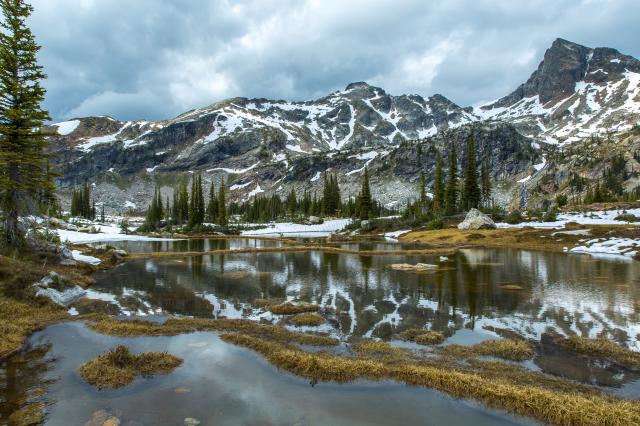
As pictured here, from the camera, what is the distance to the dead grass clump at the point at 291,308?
885 inches

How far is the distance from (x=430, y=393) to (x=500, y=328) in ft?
29.0

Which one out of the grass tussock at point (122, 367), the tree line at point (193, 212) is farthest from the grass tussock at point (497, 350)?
the tree line at point (193, 212)

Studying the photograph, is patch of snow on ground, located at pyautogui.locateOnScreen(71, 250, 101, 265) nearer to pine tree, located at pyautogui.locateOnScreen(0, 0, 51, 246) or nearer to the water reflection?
pine tree, located at pyautogui.locateOnScreen(0, 0, 51, 246)

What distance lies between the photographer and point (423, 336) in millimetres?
17344

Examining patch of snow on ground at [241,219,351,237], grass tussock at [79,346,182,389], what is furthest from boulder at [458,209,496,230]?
grass tussock at [79,346,182,389]

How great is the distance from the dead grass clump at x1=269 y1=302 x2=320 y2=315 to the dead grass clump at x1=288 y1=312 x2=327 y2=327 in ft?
4.18

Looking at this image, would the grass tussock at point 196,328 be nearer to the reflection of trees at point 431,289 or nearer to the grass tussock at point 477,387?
the grass tussock at point 477,387

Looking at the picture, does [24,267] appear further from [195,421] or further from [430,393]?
[430,393]

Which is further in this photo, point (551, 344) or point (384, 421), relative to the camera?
point (551, 344)

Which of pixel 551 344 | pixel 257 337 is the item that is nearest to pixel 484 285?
pixel 551 344

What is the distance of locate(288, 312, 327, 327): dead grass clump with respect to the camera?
20.0 m

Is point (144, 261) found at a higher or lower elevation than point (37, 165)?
lower

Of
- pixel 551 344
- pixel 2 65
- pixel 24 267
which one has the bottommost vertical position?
pixel 551 344

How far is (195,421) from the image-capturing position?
1016cm
